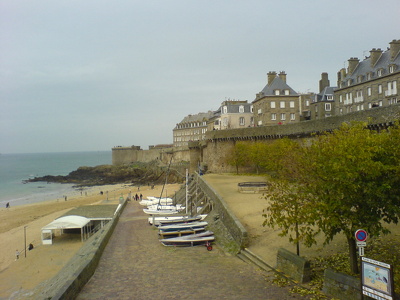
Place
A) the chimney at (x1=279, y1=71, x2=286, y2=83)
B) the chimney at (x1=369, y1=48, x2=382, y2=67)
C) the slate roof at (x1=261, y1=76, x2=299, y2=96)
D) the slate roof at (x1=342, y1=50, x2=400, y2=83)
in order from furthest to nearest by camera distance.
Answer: the chimney at (x1=279, y1=71, x2=286, y2=83) → the slate roof at (x1=261, y1=76, x2=299, y2=96) → the chimney at (x1=369, y1=48, x2=382, y2=67) → the slate roof at (x1=342, y1=50, x2=400, y2=83)

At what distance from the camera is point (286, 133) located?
111ft

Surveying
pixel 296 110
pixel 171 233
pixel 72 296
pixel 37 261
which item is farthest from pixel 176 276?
pixel 296 110

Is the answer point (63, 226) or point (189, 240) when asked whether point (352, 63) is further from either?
point (63, 226)

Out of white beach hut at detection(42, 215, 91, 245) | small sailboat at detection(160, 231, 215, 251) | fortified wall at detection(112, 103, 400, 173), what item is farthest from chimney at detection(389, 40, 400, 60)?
white beach hut at detection(42, 215, 91, 245)

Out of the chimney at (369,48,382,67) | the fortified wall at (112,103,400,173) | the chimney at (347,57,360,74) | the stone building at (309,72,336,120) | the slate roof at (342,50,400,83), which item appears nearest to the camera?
the fortified wall at (112,103,400,173)

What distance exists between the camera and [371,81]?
33.6m

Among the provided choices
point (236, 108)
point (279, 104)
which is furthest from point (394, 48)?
point (236, 108)

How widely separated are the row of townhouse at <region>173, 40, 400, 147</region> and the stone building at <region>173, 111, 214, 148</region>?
89.1 ft

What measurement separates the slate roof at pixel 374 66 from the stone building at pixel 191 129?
45.0 m

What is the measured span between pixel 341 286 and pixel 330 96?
4102 cm

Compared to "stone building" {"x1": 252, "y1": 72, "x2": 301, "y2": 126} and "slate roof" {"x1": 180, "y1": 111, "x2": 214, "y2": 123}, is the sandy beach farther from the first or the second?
"slate roof" {"x1": 180, "y1": 111, "x2": 214, "y2": 123}

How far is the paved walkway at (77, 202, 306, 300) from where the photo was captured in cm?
905

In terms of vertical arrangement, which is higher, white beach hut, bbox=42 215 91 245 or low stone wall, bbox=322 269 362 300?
low stone wall, bbox=322 269 362 300

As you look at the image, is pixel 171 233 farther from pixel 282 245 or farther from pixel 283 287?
pixel 283 287
